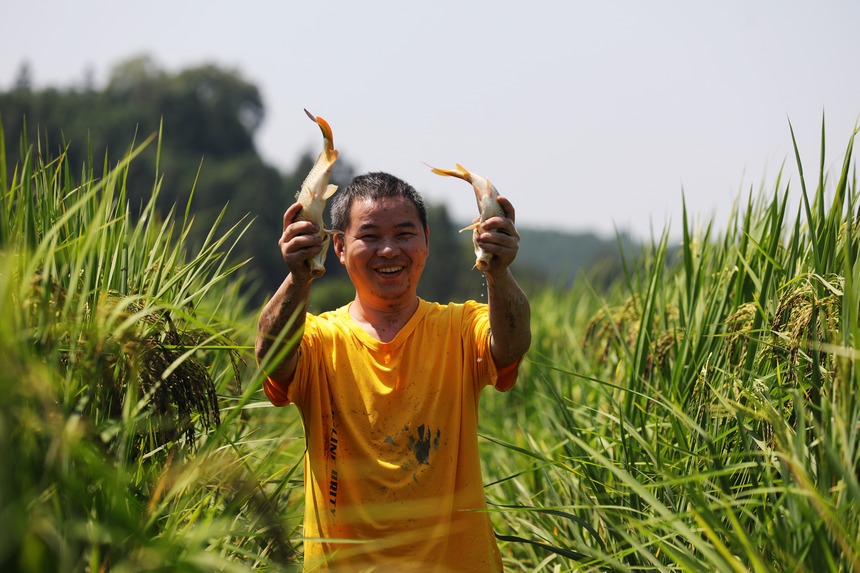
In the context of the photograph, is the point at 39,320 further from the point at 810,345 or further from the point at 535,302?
the point at 535,302

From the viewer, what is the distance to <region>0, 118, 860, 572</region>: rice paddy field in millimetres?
1527

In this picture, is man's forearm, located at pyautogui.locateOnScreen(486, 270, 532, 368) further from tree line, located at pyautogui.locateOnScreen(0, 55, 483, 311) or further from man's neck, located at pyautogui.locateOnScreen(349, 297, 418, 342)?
tree line, located at pyautogui.locateOnScreen(0, 55, 483, 311)

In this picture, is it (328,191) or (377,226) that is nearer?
(328,191)

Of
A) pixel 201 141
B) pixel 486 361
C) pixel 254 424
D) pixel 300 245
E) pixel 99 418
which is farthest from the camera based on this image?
pixel 201 141

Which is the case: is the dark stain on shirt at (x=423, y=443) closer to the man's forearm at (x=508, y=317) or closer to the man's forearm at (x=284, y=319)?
the man's forearm at (x=508, y=317)

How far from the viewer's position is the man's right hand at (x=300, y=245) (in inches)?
90.3

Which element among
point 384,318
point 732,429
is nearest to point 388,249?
point 384,318

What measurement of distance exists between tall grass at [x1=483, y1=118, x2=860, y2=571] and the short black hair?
0.70 m

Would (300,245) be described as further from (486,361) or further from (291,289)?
(486,361)

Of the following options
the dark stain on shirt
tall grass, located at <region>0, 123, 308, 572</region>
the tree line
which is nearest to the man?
the dark stain on shirt

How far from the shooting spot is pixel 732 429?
237 cm

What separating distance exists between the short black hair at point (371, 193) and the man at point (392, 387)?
0.01 metres

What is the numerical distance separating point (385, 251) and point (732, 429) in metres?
1.16

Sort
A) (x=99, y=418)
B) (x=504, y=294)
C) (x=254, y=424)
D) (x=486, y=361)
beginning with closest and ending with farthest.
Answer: (x=99, y=418), (x=504, y=294), (x=486, y=361), (x=254, y=424)
